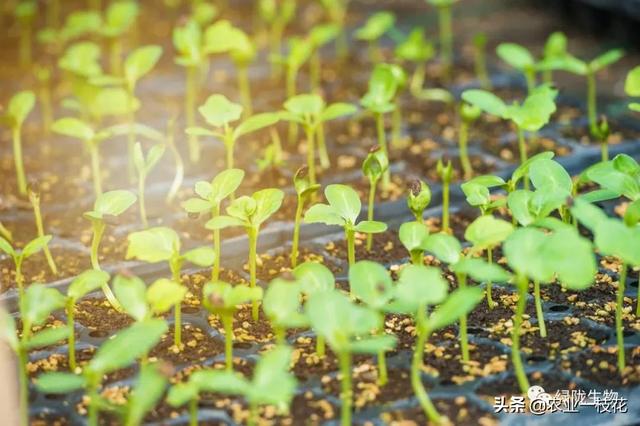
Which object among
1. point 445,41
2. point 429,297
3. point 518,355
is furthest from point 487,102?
point 445,41

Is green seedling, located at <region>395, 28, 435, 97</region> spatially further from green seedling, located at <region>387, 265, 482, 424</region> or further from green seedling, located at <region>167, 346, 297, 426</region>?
green seedling, located at <region>167, 346, 297, 426</region>

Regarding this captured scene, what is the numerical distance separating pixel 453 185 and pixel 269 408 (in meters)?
0.85

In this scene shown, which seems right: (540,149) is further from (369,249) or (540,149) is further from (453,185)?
(369,249)

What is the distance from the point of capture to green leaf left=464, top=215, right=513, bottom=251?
1305 mm

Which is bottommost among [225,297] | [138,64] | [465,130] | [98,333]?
[98,333]

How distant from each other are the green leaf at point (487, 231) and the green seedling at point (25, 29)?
5.43 feet

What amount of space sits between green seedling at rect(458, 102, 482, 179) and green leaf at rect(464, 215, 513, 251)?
61 cm

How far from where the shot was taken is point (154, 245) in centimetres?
137

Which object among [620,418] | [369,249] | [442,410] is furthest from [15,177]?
[620,418]

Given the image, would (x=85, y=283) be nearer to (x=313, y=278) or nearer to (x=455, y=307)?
(x=313, y=278)

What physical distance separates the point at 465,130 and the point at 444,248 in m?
0.72

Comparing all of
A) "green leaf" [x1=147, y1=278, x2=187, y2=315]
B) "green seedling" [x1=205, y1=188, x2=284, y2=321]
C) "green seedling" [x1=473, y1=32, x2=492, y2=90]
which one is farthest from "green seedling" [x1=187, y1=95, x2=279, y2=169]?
"green seedling" [x1=473, y1=32, x2=492, y2=90]

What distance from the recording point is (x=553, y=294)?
154 centimetres

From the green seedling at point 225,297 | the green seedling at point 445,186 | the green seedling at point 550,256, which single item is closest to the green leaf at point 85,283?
the green seedling at point 225,297
